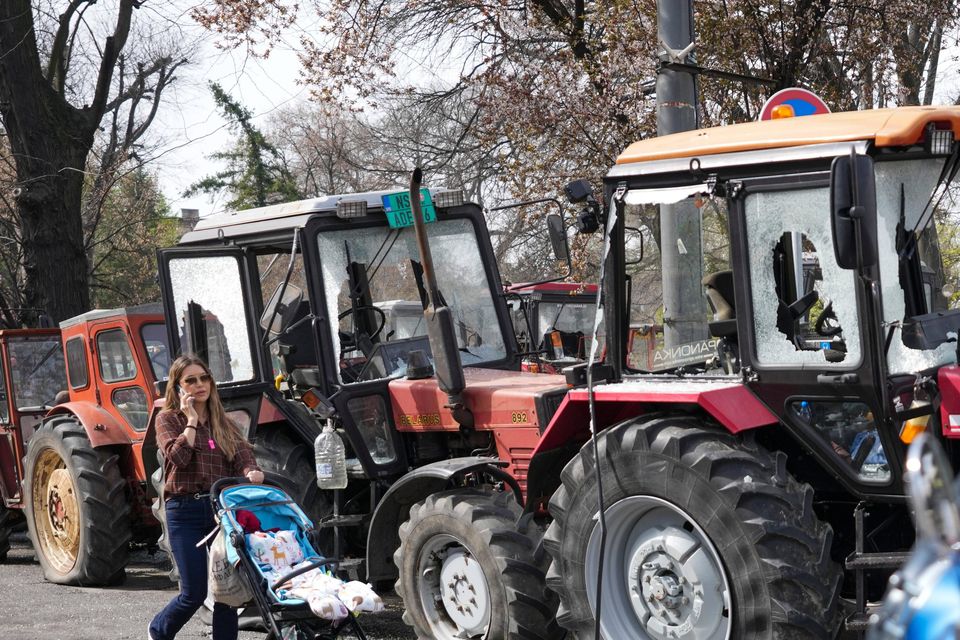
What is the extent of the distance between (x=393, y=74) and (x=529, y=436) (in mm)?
8231

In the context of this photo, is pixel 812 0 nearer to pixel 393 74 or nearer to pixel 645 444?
pixel 393 74

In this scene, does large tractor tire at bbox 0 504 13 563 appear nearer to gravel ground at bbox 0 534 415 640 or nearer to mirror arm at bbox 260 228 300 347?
gravel ground at bbox 0 534 415 640

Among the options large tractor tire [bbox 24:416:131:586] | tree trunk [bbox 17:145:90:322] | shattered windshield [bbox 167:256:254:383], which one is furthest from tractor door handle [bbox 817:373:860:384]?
tree trunk [bbox 17:145:90:322]

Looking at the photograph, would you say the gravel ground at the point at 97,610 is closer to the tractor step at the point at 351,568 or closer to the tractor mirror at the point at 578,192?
the tractor step at the point at 351,568

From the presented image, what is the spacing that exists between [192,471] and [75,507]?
4709mm

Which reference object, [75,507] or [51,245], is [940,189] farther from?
[51,245]

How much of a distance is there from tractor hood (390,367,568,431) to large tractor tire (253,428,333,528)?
79 centimetres

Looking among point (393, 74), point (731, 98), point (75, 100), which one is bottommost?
point (731, 98)

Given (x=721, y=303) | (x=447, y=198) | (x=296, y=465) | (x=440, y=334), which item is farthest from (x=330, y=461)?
(x=721, y=303)

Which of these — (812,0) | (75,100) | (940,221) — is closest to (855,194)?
(940,221)

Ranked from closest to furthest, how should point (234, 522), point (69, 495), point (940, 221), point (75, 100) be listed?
point (940, 221), point (234, 522), point (69, 495), point (75, 100)

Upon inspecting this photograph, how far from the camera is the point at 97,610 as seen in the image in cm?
884

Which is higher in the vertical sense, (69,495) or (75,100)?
(75,100)

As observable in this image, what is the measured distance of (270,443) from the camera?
8.25 m
